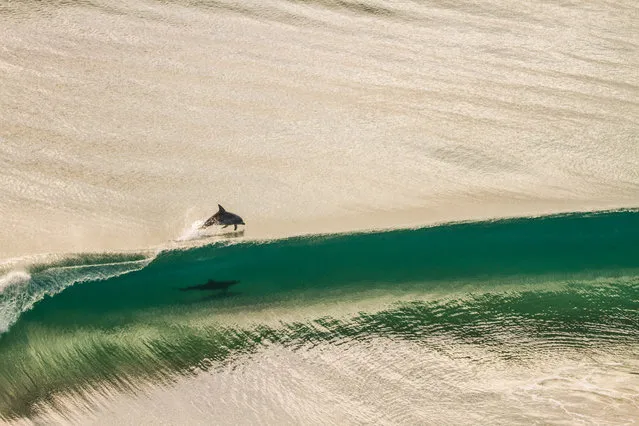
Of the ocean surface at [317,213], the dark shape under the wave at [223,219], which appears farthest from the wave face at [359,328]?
the dark shape under the wave at [223,219]

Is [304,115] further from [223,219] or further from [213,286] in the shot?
[213,286]

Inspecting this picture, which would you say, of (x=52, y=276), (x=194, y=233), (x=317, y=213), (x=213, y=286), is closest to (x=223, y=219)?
(x=194, y=233)

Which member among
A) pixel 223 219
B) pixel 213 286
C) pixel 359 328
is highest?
pixel 223 219

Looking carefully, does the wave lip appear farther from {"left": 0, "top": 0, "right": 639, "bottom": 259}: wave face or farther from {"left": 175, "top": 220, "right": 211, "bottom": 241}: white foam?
{"left": 175, "top": 220, "right": 211, "bottom": 241}: white foam

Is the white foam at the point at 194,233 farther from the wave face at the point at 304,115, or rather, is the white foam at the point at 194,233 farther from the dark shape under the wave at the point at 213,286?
the dark shape under the wave at the point at 213,286

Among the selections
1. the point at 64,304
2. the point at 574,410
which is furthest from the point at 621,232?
the point at 64,304

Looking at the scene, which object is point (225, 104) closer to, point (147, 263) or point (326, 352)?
point (147, 263)

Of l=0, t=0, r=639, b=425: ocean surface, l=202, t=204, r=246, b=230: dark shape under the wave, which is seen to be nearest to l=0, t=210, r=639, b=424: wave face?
l=0, t=0, r=639, b=425: ocean surface
